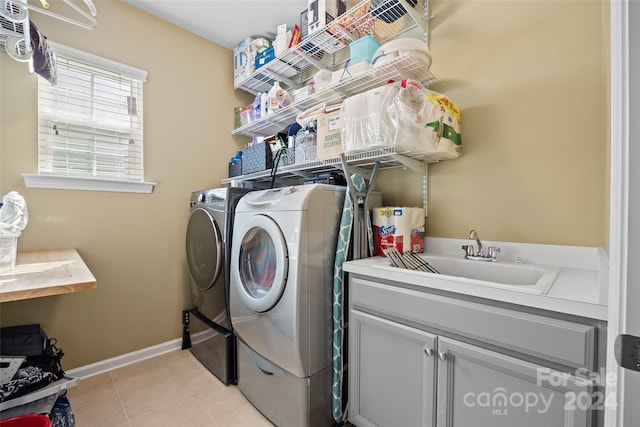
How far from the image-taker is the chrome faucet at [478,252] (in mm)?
1433

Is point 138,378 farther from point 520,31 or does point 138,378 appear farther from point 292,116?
point 520,31

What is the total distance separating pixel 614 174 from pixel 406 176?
4.56 feet

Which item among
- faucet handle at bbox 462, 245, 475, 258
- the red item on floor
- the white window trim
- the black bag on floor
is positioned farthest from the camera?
the white window trim

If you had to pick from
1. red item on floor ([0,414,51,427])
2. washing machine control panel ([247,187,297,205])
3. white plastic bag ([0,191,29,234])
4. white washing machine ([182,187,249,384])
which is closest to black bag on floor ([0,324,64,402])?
red item on floor ([0,414,51,427])

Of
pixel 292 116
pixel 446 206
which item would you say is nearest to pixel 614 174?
pixel 446 206

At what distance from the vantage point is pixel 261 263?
5.31ft

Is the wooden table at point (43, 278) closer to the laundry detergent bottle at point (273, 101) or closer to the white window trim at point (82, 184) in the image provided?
the white window trim at point (82, 184)

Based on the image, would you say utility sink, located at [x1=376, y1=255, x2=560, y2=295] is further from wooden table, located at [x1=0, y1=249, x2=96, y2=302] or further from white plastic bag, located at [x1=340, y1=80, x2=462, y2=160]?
wooden table, located at [x1=0, y1=249, x2=96, y2=302]

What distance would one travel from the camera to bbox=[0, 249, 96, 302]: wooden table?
35.0 inches

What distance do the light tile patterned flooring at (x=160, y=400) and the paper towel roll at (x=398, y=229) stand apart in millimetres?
1183

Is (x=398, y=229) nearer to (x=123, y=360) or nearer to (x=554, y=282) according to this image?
(x=554, y=282)

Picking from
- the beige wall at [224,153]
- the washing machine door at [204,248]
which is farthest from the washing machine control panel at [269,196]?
the beige wall at [224,153]

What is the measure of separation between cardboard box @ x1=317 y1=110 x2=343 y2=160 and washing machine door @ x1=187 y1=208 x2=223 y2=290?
889 millimetres

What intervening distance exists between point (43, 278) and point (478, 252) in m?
1.91
